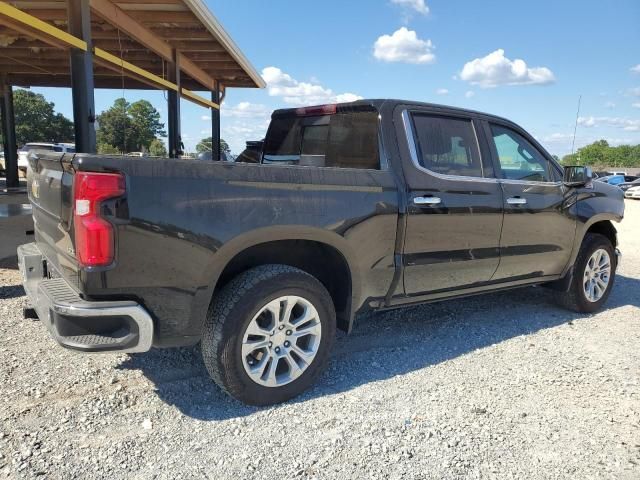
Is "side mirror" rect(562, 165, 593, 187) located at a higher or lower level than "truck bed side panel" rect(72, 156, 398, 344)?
higher

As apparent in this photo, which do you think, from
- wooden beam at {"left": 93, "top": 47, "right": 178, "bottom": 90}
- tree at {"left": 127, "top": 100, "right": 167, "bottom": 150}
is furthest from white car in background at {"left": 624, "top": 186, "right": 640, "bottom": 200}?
tree at {"left": 127, "top": 100, "right": 167, "bottom": 150}

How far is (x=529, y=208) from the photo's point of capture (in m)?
4.27

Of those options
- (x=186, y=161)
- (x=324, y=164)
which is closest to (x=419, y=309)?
(x=324, y=164)

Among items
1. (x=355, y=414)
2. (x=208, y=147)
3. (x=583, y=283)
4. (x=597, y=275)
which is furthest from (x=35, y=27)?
(x=208, y=147)

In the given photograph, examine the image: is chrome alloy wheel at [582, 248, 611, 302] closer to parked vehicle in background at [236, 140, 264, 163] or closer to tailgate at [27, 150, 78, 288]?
parked vehicle in background at [236, 140, 264, 163]

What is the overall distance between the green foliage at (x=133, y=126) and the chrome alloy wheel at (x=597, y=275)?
46092mm

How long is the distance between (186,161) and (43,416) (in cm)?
164

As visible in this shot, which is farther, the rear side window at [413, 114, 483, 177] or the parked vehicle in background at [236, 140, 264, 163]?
the parked vehicle in background at [236, 140, 264, 163]

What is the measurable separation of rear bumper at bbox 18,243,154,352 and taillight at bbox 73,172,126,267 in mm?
220

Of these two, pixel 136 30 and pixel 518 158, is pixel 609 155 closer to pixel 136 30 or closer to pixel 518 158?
pixel 136 30

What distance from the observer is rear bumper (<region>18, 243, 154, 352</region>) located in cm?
245

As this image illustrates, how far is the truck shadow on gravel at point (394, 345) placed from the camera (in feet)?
10.5

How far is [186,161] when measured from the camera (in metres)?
2.63

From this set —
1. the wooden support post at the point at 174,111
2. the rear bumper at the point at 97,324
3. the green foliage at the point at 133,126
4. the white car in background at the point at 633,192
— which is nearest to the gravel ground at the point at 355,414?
the rear bumper at the point at 97,324
